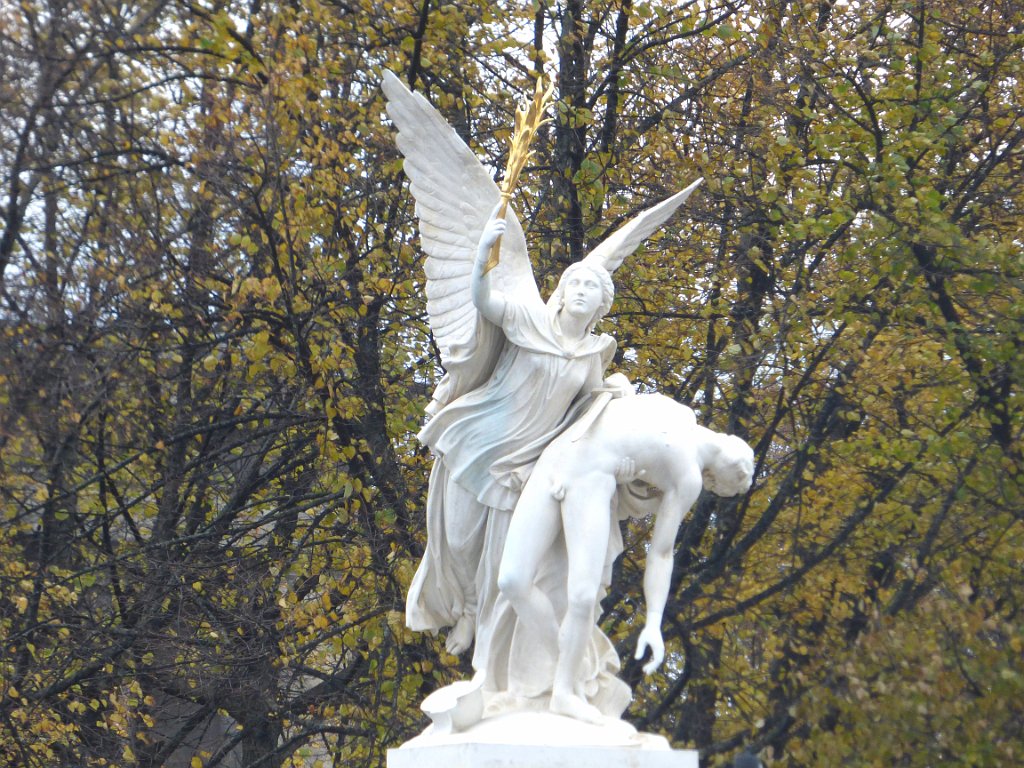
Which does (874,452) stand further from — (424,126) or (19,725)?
(19,725)

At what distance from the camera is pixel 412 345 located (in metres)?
11.6

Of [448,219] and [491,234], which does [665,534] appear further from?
[448,219]

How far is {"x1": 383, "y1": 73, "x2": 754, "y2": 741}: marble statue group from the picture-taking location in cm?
672

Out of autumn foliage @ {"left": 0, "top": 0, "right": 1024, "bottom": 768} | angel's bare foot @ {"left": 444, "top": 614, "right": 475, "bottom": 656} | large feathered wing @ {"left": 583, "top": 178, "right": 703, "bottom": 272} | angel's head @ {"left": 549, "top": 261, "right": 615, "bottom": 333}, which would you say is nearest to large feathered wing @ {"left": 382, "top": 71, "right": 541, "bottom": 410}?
angel's head @ {"left": 549, "top": 261, "right": 615, "bottom": 333}

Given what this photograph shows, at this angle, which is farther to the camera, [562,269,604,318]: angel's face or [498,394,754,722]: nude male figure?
[562,269,604,318]: angel's face

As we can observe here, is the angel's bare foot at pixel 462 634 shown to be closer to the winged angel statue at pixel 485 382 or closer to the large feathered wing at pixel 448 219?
the winged angel statue at pixel 485 382

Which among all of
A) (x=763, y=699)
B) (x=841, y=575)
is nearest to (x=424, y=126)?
(x=841, y=575)

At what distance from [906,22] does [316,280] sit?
15.1 feet

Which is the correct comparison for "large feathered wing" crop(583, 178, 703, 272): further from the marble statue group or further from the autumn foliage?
the autumn foliage

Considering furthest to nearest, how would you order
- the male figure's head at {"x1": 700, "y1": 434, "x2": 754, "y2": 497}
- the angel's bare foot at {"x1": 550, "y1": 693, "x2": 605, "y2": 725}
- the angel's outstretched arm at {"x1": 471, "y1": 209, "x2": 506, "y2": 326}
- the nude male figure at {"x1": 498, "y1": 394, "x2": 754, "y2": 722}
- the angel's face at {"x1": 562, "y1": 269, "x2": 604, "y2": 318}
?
the angel's face at {"x1": 562, "y1": 269, "x2": 604, "y2": 318}, the male figure's head at {"x1": 700, "y1": 434, "x2": 754, "y2": 497}, the angel's outstretched arm at {"x1": 471, "y1": 209, "x2": 506, "y2": 326}, the nude male figure at {"x1": 498, "y1": 394, "x2": 754, "y2": 722}, the angel's bare foot at {"x1": 550, "y1": 693, "x2": 605, "y2": 725}

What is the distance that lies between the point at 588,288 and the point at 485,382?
0.61 meters

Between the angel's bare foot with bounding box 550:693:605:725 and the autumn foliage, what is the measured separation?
3.62 m

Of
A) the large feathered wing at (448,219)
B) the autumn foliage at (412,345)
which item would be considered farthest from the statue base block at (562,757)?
the autumn foliage at (412,345)

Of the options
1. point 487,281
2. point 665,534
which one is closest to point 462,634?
point 665,534
